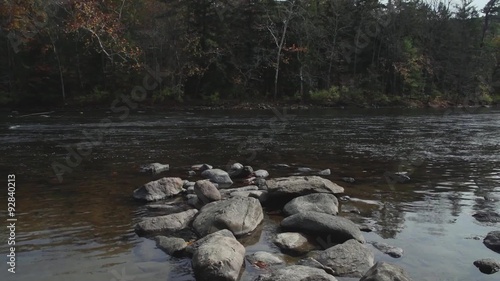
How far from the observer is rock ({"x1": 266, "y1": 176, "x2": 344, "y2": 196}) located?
380 inches

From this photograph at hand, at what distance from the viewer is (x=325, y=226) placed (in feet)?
24.4

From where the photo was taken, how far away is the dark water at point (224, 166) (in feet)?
21.4

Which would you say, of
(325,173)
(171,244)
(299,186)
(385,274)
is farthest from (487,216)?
(171,244)

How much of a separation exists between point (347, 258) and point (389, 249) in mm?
1051

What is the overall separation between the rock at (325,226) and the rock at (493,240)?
2.09 meters

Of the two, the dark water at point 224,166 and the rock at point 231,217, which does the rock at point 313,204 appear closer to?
the dark water at point 224,166

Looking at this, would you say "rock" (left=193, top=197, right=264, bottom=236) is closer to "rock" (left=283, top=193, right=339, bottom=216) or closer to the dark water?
the dark water

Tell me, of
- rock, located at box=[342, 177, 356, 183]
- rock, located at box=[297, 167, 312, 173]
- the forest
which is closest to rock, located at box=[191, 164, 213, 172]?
rock, located at box=[297, 167, 312, 173]

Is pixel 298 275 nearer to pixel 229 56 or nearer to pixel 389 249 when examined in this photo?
pixel 389 249

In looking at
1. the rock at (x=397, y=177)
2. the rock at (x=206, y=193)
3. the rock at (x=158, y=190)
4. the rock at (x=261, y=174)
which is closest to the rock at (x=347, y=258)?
the rock at (x=206, y=193)

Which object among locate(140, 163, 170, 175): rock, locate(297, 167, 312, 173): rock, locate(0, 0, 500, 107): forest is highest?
locate(0, 0, 500, 107): forest

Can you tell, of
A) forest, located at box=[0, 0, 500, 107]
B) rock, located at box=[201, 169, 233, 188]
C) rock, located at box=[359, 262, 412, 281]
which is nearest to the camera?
rock, located at box=[359, 262, 412, 281]

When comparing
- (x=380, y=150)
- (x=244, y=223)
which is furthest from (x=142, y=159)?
(x=380, y=150)

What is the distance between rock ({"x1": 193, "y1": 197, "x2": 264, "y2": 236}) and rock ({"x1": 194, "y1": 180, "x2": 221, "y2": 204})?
1041mm
